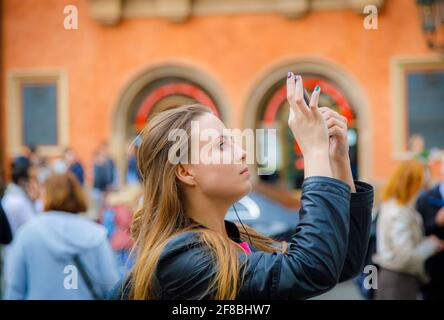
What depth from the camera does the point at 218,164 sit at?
4.51 feet

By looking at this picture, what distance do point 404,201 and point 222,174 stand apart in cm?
315

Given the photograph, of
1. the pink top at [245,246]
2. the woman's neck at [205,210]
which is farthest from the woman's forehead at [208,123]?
the pink top at [245,246]

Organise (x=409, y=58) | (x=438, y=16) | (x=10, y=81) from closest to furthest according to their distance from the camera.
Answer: (x=438, y=16) → (x=409, y=58) → (x=10, y=81)

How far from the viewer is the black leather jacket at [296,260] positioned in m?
1.22

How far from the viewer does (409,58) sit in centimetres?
1472

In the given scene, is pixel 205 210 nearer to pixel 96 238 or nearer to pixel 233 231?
pixel 233 231

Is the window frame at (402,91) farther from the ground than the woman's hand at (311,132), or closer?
farther from the ground

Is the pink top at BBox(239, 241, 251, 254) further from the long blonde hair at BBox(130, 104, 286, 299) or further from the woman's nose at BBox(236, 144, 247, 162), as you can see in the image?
the woman's nose at BBox(236, 144, 247, 162)

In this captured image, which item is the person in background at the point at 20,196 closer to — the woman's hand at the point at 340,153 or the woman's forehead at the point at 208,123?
the woman's forehead at the point at 208,123

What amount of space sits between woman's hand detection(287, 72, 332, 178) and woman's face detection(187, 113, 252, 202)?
0.14m

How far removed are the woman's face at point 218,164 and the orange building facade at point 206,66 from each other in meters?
13.7

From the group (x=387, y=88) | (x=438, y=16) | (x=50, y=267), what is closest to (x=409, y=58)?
(x=387, y=88)
